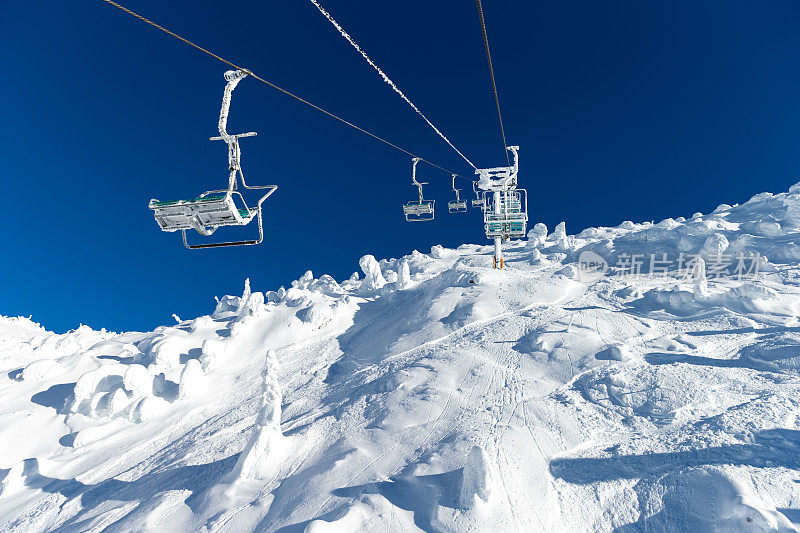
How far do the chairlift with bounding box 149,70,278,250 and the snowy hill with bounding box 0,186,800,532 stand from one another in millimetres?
7167

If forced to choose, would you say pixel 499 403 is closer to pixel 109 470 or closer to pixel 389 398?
pixel 389 398

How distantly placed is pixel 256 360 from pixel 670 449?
23.1 m

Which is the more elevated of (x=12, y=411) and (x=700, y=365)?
(x=700, y=365)

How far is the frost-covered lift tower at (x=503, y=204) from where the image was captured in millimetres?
21359

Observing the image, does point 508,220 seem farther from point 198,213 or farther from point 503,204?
point 198,213

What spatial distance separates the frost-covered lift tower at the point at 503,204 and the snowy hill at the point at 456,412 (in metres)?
4.89

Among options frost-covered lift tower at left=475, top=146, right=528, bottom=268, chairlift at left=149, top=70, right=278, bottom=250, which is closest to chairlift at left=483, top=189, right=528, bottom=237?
frost-covered lift tower at left=475, top=146, right=528, bottom=268

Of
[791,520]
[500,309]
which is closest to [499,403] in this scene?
[791,520]

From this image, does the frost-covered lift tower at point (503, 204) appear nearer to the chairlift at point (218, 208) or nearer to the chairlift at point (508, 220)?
the chairlift at point (508, 220)

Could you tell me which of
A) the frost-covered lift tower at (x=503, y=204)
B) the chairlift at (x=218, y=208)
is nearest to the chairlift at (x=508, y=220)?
the frost-covered lift tower at (x=503, y=204)

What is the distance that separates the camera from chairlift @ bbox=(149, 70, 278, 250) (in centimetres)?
736

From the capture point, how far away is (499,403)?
13.8 metres

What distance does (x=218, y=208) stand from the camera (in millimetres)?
7465

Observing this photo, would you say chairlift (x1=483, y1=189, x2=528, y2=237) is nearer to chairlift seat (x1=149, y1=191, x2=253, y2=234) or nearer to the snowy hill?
the snowy hill
